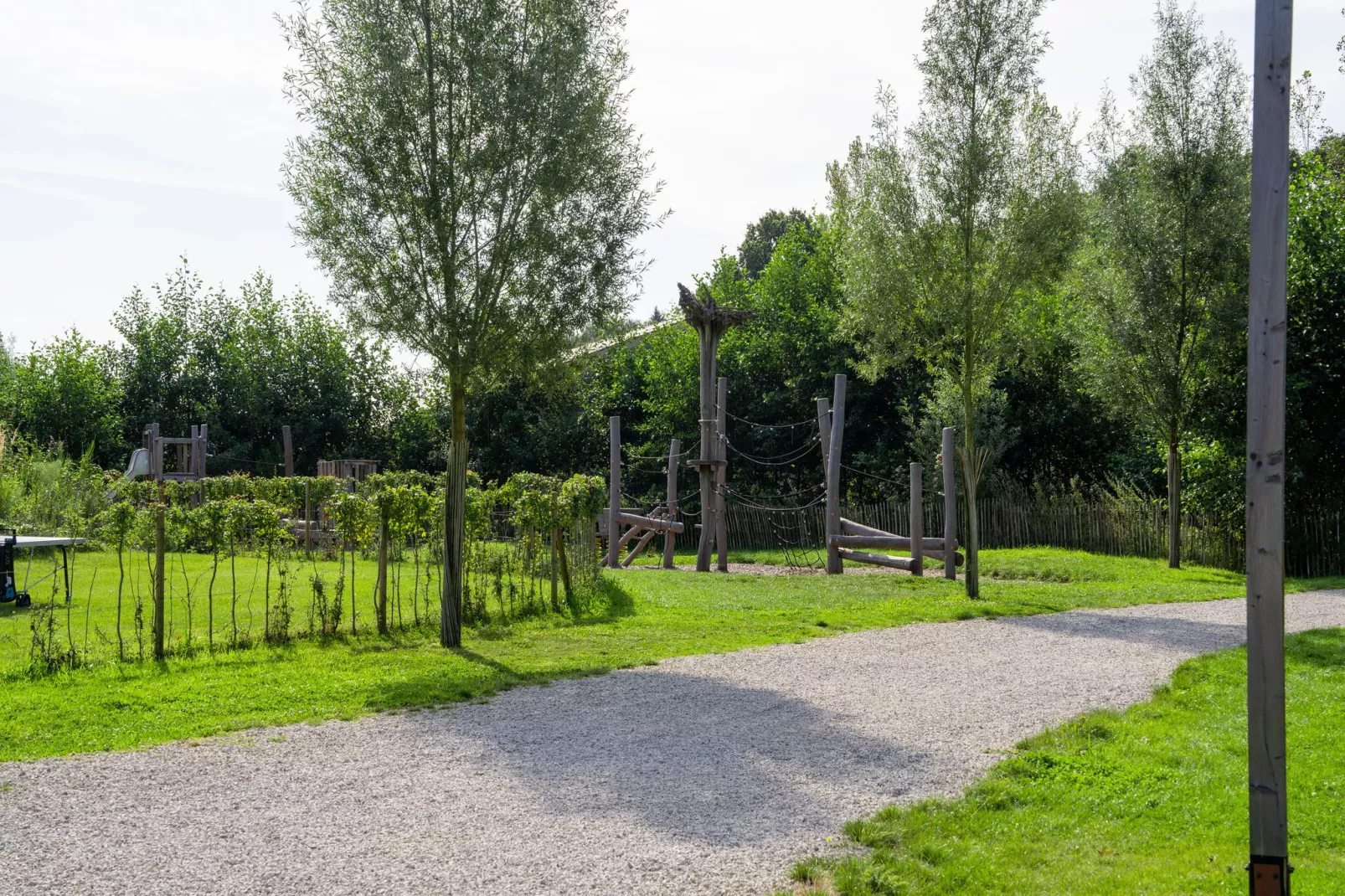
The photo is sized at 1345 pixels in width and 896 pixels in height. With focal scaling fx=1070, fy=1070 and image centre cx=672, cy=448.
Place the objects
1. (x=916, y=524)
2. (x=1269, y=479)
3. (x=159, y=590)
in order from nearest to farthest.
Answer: (x=1269, y=479)
(x=159, y=590)
(x=916, y=524)

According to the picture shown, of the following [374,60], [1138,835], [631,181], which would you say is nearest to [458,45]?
[374,60]

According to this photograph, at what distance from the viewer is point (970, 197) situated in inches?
595

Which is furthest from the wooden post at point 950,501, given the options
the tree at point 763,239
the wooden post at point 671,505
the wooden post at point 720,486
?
the tree at point 763,239

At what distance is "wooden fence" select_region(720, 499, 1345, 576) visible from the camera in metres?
20.6

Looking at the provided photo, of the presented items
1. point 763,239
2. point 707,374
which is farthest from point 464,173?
point 763,239

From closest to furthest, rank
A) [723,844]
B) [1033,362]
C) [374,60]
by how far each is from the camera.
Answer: [723,844] → [374,60] → [1033,362]

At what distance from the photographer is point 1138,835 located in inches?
207

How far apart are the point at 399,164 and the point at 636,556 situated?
16834 millimetres

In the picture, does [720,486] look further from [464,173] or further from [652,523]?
[464,173]

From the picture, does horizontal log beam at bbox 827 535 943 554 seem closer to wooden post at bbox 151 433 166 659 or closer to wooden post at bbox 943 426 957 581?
wooden post at bbox 943 426 957 581

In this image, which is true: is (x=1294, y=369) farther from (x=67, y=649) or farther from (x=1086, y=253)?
(x=67, y=649)

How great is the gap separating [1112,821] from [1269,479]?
225 cm

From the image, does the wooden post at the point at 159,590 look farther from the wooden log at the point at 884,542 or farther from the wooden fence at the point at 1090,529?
the wooden fence at the point at 1090,529

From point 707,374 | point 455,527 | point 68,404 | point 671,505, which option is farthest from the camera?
point 68,404
